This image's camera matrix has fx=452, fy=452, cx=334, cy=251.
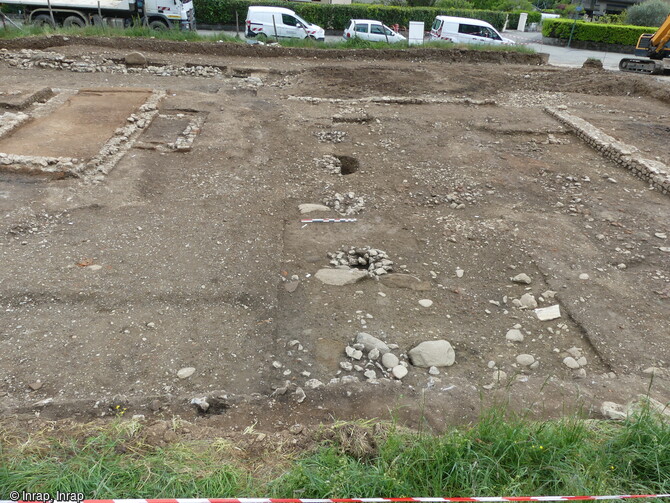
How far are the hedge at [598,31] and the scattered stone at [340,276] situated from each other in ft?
96.8

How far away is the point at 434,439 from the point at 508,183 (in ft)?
18.7

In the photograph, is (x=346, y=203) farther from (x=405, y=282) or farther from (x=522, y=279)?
(x=522, y=279)

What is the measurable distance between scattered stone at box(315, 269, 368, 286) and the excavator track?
59.5 feet

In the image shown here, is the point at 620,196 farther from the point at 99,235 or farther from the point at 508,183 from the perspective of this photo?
the point at 99,235

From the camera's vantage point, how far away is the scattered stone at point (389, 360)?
3.96 m

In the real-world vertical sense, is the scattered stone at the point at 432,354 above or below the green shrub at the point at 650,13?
below

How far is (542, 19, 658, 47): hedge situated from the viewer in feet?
85.7

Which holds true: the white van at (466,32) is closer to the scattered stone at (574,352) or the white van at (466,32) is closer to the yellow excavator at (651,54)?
the yellow excavator at (651,54)

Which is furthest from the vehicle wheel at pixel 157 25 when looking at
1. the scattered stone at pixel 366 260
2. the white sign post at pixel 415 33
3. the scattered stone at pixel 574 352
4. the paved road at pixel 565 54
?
the scattered stone at pixel 574 352

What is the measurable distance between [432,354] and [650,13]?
35.8 metres

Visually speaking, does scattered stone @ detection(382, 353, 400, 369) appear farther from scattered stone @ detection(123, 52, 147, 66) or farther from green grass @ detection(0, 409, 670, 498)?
A: scattered stone @ detection(123, 52, 147, 66)

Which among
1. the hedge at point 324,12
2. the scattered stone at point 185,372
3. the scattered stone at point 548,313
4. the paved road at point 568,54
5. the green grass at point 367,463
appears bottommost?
the scattered stone at point 185,372

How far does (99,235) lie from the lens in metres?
5.50

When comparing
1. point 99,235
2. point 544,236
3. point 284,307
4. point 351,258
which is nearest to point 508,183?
point 544,236
